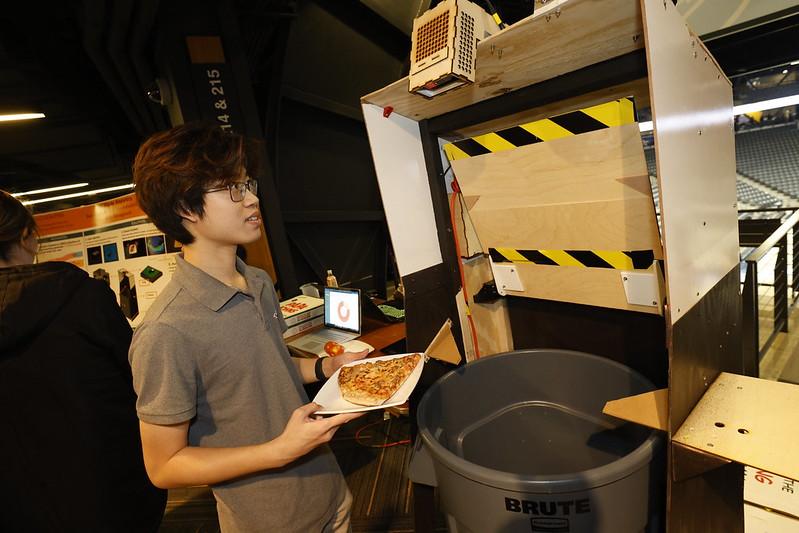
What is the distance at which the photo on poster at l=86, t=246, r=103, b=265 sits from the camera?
3148mm

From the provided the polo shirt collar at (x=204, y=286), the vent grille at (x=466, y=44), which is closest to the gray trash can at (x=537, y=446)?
the polo shirt collar at (x=204, y=286)

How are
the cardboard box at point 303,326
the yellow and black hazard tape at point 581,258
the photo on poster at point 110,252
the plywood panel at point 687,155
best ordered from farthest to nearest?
the photo on poster at point 110,252, the cardboard box at point 303,326, the yellow and black hazard tape at point 581,258, the plywood panel at point 687,155

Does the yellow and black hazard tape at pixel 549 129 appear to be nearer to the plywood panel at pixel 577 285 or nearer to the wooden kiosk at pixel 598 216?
the wooden kiosk at pixel 598 216

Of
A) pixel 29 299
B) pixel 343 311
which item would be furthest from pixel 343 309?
pixel 29 299

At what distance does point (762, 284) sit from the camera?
3295 millimetres

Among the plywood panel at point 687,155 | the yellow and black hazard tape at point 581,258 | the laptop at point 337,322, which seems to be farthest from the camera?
the laptop at point 337,322

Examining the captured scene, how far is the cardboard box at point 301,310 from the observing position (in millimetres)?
2438

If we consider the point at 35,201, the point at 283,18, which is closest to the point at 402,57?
the point at 283,18

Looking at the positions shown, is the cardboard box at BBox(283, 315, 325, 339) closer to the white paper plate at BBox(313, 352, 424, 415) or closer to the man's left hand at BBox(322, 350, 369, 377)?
the man's left hand at BBox(322, 350, 369, 377)

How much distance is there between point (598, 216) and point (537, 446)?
0.89 m

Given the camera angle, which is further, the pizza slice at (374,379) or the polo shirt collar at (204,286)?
the pizza slice at (374,379)

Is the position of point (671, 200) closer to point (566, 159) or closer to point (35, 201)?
point (566, 159)

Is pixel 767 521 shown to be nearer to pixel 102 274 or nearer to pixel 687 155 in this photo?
pixel 687 155

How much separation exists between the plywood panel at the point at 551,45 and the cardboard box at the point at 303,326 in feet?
5.63
